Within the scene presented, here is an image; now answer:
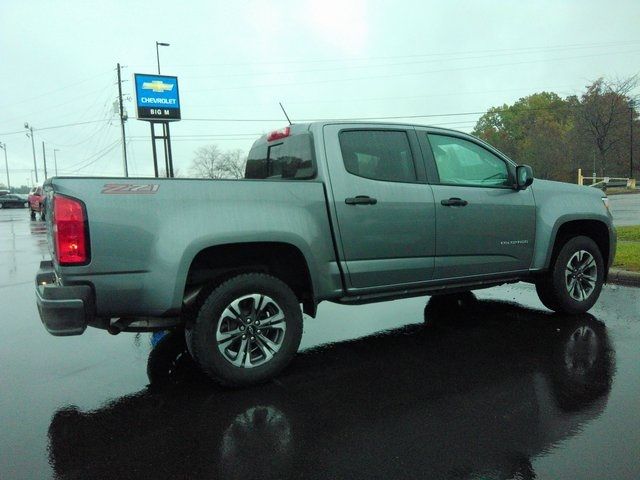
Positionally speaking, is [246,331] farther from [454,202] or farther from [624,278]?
[624,278]

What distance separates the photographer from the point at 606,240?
19.0 feet

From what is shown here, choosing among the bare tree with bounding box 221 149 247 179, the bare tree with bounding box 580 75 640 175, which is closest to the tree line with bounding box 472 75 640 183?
the bare tree with bounding box 580 75 640 175

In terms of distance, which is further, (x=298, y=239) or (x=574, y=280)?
(x=574, y=280)

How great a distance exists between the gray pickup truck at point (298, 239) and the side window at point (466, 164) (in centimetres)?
1

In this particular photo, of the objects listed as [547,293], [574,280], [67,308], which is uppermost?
[67,308]

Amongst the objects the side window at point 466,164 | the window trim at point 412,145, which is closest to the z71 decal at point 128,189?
the window trim at point 412,145

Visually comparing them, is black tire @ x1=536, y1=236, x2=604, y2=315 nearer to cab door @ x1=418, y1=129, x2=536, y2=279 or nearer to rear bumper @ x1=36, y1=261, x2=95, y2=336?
cab door @ x1=418, y1=129, x2=536, y2=279

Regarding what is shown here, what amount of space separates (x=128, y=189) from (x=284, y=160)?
164 centimetres

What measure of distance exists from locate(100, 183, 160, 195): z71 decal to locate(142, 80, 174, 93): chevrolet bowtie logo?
107 feet

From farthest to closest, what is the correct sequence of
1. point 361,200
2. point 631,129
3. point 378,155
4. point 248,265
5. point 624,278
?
point 631,129 < point 624,278 < point 378,155 < point 361,200 < point 248,265

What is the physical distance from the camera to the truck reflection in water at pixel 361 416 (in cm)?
273

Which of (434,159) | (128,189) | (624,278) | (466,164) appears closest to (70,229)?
(128,189)

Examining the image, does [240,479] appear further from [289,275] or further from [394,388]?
[289,275]

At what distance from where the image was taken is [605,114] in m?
52.7
